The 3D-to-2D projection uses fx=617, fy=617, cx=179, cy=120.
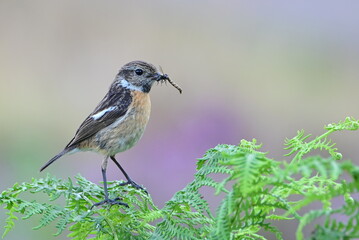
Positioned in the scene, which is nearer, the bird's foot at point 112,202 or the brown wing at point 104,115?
the bird's foot at point 112,202

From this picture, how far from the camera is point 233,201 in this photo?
4.90 feet

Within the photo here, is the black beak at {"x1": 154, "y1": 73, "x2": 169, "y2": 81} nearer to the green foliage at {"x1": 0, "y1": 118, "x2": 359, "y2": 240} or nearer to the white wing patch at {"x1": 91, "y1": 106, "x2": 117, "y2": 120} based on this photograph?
the white wing patch at {"x1": 91, "y1": 106, "x2": 117, "y2": 120}

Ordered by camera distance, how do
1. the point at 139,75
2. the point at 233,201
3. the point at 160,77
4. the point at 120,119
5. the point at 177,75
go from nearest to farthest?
the point at 233,201, the point at 120,119, the point at 160,77, the point at 139,75, the point at 177,75

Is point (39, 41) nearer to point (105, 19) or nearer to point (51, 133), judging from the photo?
point (105, 19)

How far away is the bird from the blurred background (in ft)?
8.40

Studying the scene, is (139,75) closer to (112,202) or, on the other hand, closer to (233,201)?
(112,202)

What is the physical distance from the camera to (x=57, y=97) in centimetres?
930

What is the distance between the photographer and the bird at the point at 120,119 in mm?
4523

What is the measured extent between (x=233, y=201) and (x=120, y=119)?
321 cm

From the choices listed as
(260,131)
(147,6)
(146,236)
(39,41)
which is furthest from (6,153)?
(146,236)

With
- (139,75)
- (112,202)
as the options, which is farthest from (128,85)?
(112,202)

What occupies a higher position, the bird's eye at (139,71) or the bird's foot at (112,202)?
the bird's eye at (139,71)

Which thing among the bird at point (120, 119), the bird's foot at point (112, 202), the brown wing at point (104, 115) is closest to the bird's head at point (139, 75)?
the bird at point (120, 119)

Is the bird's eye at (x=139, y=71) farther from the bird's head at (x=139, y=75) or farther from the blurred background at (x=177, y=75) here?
the blurred background at (x=177, y=75)
